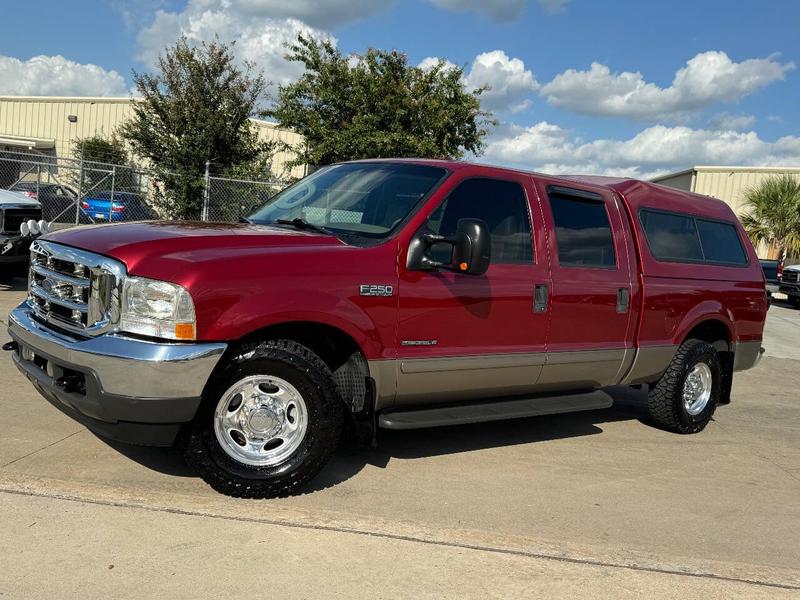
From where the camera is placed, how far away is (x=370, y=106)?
19766 mm

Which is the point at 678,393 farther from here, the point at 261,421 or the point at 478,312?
the point at 261,421

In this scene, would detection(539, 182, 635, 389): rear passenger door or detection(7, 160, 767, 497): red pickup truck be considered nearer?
detection(7, 160, 767, 497): red pickup truck

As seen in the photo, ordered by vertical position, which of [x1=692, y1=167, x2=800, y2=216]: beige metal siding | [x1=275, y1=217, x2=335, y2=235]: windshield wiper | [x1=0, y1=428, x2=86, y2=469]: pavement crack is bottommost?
[x1=0, y1=428, x2=86, y2=469]: pavement crack

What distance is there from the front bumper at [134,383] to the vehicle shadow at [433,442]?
0.70m

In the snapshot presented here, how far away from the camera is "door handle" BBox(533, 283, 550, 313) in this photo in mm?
5066

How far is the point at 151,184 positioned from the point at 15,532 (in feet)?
50.6

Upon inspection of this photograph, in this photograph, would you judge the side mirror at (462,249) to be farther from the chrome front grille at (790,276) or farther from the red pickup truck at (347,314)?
the chrome front grille at (790,276)

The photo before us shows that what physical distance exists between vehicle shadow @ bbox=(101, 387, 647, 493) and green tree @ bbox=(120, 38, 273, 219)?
12.6 m

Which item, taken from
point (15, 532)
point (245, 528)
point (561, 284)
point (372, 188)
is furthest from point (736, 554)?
point (15, 532)

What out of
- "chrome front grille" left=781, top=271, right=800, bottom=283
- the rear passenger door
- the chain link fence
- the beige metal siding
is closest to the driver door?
the rear passenger door

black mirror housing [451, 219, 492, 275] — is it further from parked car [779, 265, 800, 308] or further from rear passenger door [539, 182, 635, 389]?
parked car [779, 265, 800, 308]

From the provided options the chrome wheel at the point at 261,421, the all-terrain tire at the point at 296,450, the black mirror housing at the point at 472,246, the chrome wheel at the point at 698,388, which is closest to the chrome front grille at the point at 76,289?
the all-terrain tire at the point at 296,450

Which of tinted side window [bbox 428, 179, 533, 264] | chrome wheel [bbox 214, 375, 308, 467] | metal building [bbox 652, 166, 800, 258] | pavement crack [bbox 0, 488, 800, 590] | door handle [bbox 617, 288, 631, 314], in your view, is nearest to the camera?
pavement crack [bbox 0, 488, 800, 590]

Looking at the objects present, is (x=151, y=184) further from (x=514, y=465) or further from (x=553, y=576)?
(x=553, y=576)
